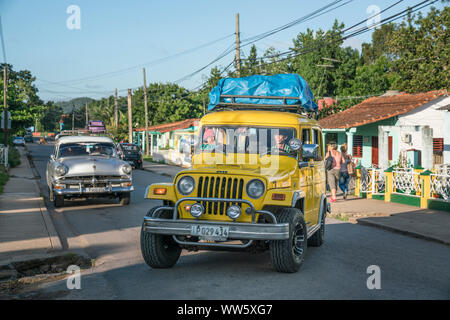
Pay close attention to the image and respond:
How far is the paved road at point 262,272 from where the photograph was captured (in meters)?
6.34

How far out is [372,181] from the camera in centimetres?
1839

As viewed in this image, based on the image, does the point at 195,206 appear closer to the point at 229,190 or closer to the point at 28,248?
the point at 229,190

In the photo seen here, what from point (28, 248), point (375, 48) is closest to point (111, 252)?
point (28, 248)

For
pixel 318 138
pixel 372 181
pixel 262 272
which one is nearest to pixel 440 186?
pixel 372 181

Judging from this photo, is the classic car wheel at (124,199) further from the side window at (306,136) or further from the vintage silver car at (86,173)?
the side window at (306,136)

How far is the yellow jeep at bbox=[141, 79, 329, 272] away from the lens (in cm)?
699

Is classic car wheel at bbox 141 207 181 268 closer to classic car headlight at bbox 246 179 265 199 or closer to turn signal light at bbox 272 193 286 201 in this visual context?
classic car headlight at bbox 246 179 265 199

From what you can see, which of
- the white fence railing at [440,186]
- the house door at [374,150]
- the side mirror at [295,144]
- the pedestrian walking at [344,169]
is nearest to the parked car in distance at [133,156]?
the house door at [374,150]

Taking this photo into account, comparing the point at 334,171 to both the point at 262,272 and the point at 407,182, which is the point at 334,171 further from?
the point at 262,272

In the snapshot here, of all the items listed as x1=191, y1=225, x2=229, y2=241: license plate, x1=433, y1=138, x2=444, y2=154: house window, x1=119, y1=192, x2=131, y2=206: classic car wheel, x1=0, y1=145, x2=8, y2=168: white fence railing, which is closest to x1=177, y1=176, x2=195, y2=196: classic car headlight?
x1=191, y1=225, x2=229, y2=241: license plate

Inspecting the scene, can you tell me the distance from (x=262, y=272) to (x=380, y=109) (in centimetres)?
1918

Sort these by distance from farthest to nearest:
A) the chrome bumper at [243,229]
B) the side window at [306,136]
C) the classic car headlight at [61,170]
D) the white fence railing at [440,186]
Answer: the white fence railing at [440,186] < the classic car headlight at [61,170] < the side window at [306,136] < the chrome bumper at [243,229]

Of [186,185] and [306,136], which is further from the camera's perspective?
[306,136]
